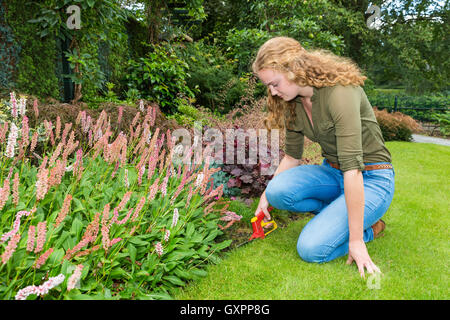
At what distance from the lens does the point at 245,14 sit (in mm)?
10828

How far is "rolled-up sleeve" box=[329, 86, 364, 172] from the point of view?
2.34m

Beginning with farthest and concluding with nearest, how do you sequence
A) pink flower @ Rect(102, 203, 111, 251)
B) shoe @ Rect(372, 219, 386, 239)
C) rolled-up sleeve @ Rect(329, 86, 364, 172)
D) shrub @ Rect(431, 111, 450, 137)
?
shrub @ Rect(431, 111, 450, 137) < shoe @ Rect(372, 219, 386, 239) < rolled-up sleeve @ Rect(329, 86, 364, 172) < pink flower @ Rect(102, 203, 111, 251)

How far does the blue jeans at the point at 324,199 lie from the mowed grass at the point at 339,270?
122mm

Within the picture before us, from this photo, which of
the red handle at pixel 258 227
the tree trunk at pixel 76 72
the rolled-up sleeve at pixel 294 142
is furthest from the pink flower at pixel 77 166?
the tree trunk at pixel 76 72

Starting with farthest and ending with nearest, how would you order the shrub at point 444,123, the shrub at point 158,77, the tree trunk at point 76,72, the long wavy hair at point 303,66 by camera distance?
the shrub at point 444,123 < the shrub at point 158,77 < the tree trunk at point 76,72 < the long wavy hair at point 303,66

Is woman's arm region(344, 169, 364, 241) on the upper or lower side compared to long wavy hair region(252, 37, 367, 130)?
lower

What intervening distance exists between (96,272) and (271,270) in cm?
118

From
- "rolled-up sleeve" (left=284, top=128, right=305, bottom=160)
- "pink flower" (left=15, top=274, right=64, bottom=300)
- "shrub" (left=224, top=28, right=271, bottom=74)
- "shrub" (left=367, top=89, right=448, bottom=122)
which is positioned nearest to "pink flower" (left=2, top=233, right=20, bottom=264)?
"pink flower" (left=15, top=274, right=64, bottom=300)

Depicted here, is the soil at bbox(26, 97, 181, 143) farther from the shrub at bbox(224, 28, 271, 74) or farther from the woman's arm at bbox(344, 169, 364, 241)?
the shrub at bbox(224, 28, 271, 74)

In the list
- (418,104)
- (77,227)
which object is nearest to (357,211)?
(77,227)

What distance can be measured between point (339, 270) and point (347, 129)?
3.29 ft

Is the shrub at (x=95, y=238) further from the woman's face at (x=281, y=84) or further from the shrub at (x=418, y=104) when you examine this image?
the shrub at (x=418, y=104)

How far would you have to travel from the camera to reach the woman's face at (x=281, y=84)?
253 cm

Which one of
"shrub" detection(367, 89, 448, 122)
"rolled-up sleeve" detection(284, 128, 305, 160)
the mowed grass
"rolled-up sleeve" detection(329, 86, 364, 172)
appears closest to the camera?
the mowed grass
